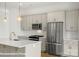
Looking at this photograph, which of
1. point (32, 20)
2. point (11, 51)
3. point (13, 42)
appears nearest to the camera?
point (11, 51)

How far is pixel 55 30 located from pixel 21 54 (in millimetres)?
1581

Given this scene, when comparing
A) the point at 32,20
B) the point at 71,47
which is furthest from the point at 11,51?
the point at 71,47

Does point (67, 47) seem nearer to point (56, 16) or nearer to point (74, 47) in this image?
point (74, 47)

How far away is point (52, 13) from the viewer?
456 centimetres

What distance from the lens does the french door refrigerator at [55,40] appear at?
4.71 m

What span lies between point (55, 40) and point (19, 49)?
1.53 metres

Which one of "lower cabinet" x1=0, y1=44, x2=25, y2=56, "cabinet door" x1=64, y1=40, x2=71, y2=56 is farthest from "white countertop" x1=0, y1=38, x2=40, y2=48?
"cabinet door" x1=64, y1=40, x2=71, y2=56

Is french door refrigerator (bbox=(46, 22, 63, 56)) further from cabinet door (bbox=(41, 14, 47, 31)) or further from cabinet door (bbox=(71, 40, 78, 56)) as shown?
cabinet door (bbox=(71, 40, 78, 56))

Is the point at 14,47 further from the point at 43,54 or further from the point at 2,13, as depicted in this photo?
the point at 2,13

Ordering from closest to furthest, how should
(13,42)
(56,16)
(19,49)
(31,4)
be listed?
(19,49)
(13,42)
(31,4)
(56,16)

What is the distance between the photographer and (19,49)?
376 cm

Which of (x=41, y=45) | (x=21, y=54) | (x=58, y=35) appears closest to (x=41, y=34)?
(x=41, y=45)

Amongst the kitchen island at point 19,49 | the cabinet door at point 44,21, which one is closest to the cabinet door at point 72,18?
the cabinet door at point 44,21

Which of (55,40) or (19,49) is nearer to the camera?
(19,49)
